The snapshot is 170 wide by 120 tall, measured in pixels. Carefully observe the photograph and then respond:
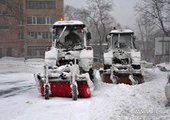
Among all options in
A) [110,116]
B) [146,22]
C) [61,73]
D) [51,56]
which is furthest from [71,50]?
[146,22]

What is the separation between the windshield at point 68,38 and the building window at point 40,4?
155 ft

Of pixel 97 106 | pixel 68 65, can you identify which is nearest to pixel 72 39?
pixel 68 65

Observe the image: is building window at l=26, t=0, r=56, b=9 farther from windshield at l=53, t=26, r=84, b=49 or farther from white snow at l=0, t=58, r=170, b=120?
white snow at l=0, t=58, r=170, b=120

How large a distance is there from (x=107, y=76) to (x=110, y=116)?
7.09 meters

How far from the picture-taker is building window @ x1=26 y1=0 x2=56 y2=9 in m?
60.1

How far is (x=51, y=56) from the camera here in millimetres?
12914

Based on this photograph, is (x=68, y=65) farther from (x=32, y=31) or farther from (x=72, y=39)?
(x=32, y=31)

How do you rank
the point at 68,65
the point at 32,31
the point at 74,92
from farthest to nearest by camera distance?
the point at 32,31
the point at 68,65
the point at 74,92

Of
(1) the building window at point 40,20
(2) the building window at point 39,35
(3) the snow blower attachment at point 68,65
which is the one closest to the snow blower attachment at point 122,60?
(3) the snow blower attachment at point 68,65

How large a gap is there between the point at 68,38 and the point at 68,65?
207 cm

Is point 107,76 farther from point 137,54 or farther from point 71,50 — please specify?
point 71,50

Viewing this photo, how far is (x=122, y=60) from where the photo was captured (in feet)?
54.7

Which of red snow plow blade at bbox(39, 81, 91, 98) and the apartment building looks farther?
the apartment building

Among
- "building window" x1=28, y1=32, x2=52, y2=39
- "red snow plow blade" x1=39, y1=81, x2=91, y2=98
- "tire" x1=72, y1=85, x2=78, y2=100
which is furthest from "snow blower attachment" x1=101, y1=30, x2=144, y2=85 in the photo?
"building window" x1=28, y1=32, x2=52, y2=39
